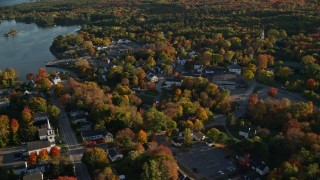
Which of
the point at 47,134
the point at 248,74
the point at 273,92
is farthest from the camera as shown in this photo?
the point at 248,74

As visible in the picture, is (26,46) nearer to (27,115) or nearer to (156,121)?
(27,115)

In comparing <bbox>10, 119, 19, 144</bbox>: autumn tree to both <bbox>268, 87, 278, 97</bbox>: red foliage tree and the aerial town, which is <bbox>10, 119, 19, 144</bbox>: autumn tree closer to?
the aerial town

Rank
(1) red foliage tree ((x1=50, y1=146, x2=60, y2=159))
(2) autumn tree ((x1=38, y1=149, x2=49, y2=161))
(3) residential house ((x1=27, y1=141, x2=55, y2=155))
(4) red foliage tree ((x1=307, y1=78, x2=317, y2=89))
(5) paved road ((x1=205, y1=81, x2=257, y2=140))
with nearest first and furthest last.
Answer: (2) autumn tree ((x1=38, y1=149, x2=49, y2=161)), (1) red foliage tree ((x1=50, y1=146, x2=60, y2=159)), (3) residential house ((x1=27, y1=141, x2=55, y2=155)), (5) paved road ((x1=205, y1=81, x2=257, y2=140)), (4) red foliage tree ((x1=307, y1=78, x2=317, y2=89))

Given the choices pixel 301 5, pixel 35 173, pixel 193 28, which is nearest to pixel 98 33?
pixel 193 28

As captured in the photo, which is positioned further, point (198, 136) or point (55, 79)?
point (55, 79)

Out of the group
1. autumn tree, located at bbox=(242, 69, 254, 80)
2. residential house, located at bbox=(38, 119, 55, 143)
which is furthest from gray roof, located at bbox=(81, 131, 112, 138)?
autumn tree, located at bbox=(242, 69, 254, 80)

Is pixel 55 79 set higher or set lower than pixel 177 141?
higher

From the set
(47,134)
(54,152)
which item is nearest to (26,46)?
(47,134)
